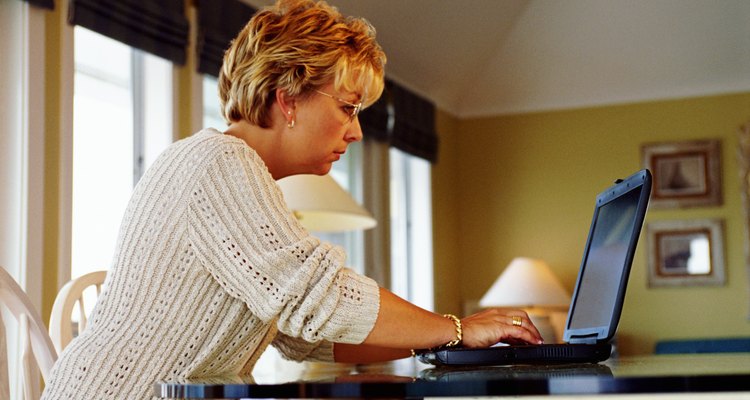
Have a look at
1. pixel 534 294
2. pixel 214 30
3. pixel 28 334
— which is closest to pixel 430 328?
pixel 28 334

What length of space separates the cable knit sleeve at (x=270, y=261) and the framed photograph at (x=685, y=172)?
605cm

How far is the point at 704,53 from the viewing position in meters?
6.84

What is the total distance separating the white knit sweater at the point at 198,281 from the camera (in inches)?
54.0

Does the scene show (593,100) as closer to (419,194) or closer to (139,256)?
(419,194)

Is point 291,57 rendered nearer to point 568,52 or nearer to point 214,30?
point 214,30

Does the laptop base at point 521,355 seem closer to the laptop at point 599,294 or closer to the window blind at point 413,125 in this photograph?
the laptop at point 599,294

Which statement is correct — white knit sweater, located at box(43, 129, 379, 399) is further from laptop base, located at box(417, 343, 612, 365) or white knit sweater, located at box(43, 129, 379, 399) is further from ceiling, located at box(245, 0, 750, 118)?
ceiling, located at box(245, 0, 750, 118)

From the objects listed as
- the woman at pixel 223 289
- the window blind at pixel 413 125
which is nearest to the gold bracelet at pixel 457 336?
the woman at pixel 223 289

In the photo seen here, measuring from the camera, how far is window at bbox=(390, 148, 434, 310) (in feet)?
22.6

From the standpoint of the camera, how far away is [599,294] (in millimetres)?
1690

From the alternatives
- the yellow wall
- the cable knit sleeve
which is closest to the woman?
the cable knit sleeve

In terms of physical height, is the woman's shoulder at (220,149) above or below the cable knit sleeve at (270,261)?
above

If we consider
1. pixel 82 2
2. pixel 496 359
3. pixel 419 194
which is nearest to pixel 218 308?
pixel 496 359

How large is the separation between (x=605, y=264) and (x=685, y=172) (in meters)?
5.75
